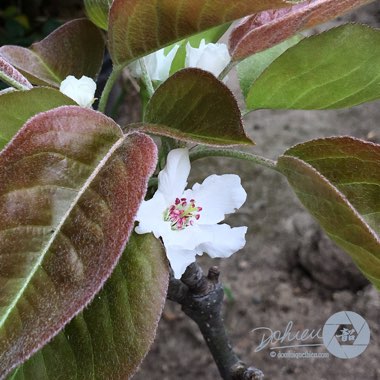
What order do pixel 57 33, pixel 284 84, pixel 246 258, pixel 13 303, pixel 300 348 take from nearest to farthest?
pixel 13 303 → pixel 284 84 → pixel 57 33 → pixel 300 348 → pixel 246 258

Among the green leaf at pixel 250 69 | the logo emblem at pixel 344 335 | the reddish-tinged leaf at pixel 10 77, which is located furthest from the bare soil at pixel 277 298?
the reddish-tinged leaf at pixel 10 77

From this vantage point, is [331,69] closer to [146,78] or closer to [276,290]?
[146,78]

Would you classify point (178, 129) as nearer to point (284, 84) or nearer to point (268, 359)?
point (284, 84)

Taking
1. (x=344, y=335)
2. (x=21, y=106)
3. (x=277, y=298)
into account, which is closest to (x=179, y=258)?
(x=21, y=106)

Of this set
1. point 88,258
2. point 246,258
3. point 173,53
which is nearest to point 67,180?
point 88,258

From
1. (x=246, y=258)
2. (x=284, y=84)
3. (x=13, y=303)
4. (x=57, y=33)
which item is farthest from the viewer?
(x=246, y=258)

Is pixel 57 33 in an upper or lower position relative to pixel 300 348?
upper
